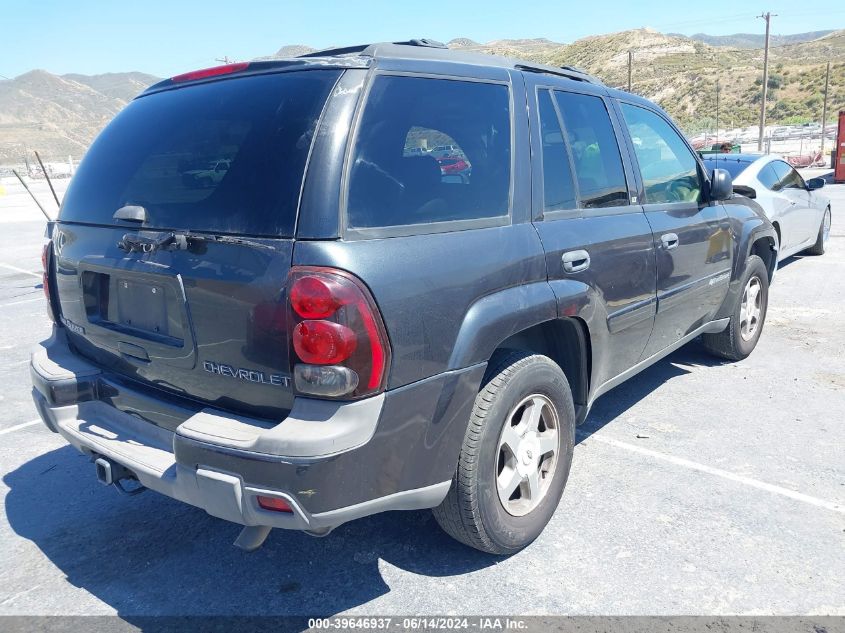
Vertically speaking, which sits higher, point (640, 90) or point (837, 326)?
point (640, 90)

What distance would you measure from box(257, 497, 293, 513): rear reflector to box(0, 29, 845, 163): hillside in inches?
1561

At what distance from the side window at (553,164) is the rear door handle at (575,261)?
0.75 feet

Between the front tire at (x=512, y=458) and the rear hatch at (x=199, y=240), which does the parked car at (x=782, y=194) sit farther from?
Answer: the rear hatch at (x=199, y=240)

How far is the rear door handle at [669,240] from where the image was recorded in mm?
3898

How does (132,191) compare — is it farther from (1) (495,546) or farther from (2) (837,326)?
(2) (837,326)

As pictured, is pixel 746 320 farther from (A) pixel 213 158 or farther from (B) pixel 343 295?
(A) pixel 213 158

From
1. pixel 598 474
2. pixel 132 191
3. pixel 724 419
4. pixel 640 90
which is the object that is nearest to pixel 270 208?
pixel 132 191

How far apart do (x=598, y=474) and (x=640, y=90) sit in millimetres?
83069

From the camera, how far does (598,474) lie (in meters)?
3.69

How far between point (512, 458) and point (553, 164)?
138 centimetres

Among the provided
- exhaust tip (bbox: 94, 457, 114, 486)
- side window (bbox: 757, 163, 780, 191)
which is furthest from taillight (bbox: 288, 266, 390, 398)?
side window (bbox: 757, 163, 780, 191)

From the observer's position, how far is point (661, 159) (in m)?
4.25

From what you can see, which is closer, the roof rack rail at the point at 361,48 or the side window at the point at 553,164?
the roof rack rail at the point at 361,48

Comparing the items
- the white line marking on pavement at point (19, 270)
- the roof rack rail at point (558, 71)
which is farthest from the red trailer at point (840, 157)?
the white line marking on pavement at point (19, 270)
